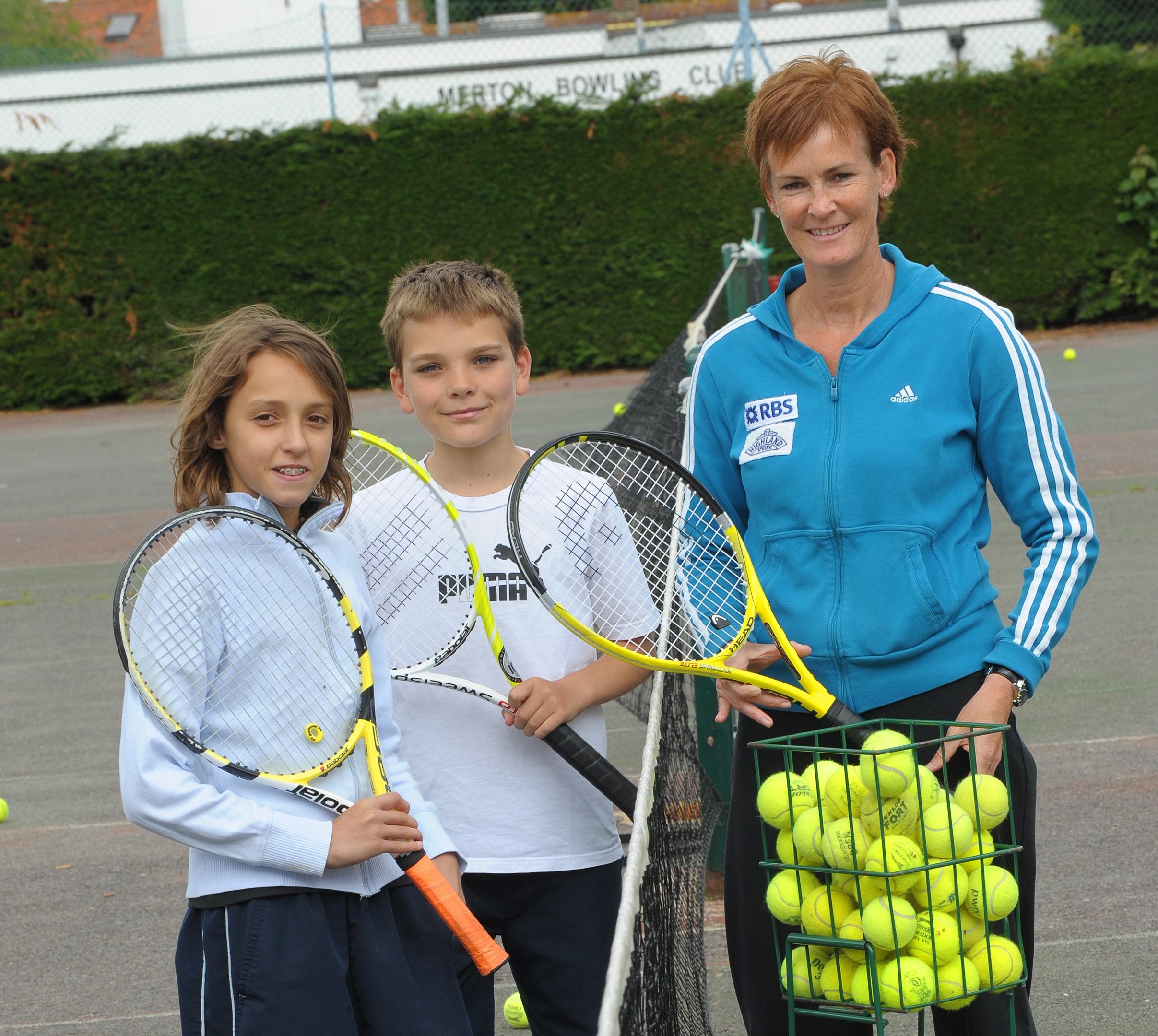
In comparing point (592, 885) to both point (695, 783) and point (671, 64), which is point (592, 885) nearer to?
point (695, 783)

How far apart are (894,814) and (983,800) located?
0.54 ft

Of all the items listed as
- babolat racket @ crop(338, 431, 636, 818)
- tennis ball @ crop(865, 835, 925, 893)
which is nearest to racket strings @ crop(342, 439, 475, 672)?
babolat racket @ crop(338, 431, 636, 818)

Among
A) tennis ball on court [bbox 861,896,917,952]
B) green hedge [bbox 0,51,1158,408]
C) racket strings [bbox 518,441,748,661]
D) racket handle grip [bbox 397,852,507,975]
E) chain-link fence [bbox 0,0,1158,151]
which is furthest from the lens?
chain-link fence [bbox 0,0,1158,151]

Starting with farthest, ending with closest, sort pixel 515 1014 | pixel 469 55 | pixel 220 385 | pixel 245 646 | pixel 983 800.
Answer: pixel 469 55, pixel 515 1014, pixel 220 385, pixel 245 646, pixel 983 800

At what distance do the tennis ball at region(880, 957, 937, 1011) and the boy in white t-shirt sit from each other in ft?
2.92

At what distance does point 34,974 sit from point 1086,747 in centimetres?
394

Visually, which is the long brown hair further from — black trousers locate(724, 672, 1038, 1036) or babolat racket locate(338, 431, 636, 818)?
black trousers locate(724, 672, 1038, 1036)

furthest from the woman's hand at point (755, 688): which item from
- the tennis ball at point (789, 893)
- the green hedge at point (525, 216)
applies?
the green hedge at point (525, 216)

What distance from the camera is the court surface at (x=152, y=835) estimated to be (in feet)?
12.9

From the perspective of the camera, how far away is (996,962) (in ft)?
6.40

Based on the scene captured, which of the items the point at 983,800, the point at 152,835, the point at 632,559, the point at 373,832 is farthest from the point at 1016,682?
the point at 152,835

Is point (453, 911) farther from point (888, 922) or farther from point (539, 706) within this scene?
point (888, 922)

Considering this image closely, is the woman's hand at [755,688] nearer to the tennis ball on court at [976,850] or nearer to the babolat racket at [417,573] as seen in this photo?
the babolat racket at [417,573]

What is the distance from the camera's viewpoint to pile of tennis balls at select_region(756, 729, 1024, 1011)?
6.17 feet
